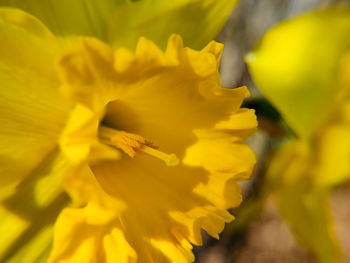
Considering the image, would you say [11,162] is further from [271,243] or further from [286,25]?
[271,243]

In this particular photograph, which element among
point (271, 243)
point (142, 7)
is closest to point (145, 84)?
point (142, 7)

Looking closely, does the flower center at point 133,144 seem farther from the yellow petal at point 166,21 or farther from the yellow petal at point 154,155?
the yellow petal at point 166,21

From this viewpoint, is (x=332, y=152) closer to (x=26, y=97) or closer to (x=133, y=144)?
(x=133, y=144)

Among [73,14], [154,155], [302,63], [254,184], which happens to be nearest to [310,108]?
[302,63]

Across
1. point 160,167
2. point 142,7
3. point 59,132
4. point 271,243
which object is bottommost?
point 271,243

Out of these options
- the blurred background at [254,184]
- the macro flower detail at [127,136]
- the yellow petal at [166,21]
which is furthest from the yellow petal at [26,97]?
the blurred background at [254,184]

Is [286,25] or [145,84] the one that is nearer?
[145,84]
